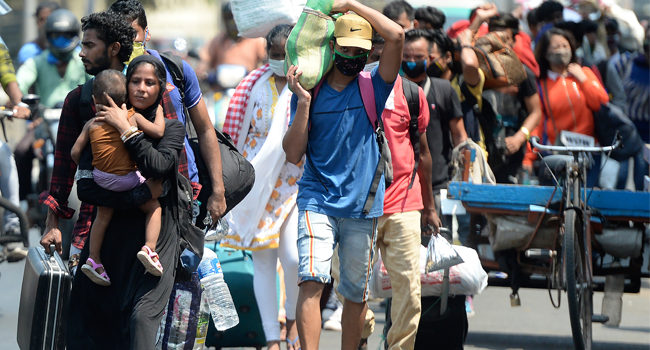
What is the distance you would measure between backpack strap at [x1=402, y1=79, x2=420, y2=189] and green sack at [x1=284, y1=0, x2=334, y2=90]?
0.68m

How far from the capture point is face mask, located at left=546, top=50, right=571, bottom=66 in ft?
23.6

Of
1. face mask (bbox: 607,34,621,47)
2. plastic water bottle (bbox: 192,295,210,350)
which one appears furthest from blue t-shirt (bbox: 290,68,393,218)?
face mask (bbox: 607,34,621,47)

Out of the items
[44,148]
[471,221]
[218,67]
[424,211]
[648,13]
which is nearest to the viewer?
[424,211]

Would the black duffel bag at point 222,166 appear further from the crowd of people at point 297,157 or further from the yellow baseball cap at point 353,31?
the yellow baseball cap at point 353,31

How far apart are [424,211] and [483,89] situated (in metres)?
1.97

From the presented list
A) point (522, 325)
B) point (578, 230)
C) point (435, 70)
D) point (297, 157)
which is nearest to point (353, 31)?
point (297, 157)

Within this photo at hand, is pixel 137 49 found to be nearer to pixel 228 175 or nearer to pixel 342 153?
pixel 228 175

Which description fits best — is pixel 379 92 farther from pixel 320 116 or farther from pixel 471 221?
pixel 471 221

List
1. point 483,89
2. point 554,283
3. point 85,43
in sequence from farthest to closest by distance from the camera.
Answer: point 483,89, point 554,283, point 85,43

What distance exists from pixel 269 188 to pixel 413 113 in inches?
42.8

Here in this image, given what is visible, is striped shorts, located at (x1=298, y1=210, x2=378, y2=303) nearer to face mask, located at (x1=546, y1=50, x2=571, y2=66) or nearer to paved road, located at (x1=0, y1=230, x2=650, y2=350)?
paved road, located at (x1=0, y1=230, x2=650, y2=350)

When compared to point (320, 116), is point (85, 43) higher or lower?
higher

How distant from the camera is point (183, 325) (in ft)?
14.7

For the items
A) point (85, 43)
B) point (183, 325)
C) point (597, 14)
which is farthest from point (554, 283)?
point (597, 14)
